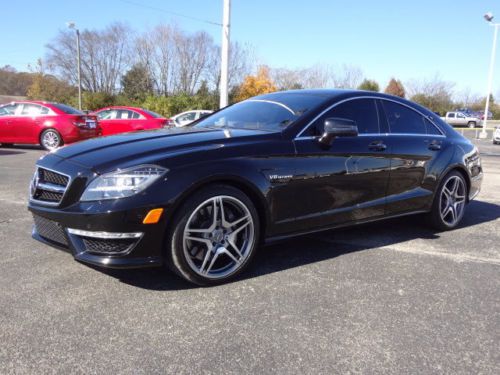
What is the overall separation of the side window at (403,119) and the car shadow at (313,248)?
102 cm

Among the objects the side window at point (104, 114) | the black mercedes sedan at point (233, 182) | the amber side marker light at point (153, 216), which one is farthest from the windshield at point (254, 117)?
the side window at point (104, 114)

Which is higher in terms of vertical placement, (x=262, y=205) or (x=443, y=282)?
(x=262, y=205)

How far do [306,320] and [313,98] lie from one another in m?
2.13

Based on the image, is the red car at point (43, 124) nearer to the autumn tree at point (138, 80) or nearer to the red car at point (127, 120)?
the red car at point (127, 120)

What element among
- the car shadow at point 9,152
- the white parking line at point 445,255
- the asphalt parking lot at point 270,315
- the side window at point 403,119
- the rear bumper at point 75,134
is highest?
the side window at point 403,119

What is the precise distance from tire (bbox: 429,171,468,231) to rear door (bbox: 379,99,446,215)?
0.61ft

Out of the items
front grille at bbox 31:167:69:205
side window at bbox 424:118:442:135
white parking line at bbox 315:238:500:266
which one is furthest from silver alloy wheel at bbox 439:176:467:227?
front grille at bbox 31:167:69:205

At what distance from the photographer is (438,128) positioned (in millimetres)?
4867

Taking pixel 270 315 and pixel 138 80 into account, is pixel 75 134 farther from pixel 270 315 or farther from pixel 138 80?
pixel 138 80

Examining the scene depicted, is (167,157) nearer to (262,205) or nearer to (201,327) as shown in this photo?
(262,205)

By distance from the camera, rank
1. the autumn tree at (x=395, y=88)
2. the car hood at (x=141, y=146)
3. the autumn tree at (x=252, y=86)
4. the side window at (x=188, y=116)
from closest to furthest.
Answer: the car hood at (x=141, y=146) < the side window at (x=188, y=116) < the autumn tree at (x=252, y=86) < the autumn tree at (x=395, y=88)

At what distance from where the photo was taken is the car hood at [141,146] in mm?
2973

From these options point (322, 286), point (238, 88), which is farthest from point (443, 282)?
point (238, 88)

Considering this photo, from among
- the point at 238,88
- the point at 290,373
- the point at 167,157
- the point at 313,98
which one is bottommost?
the point at 290,373
